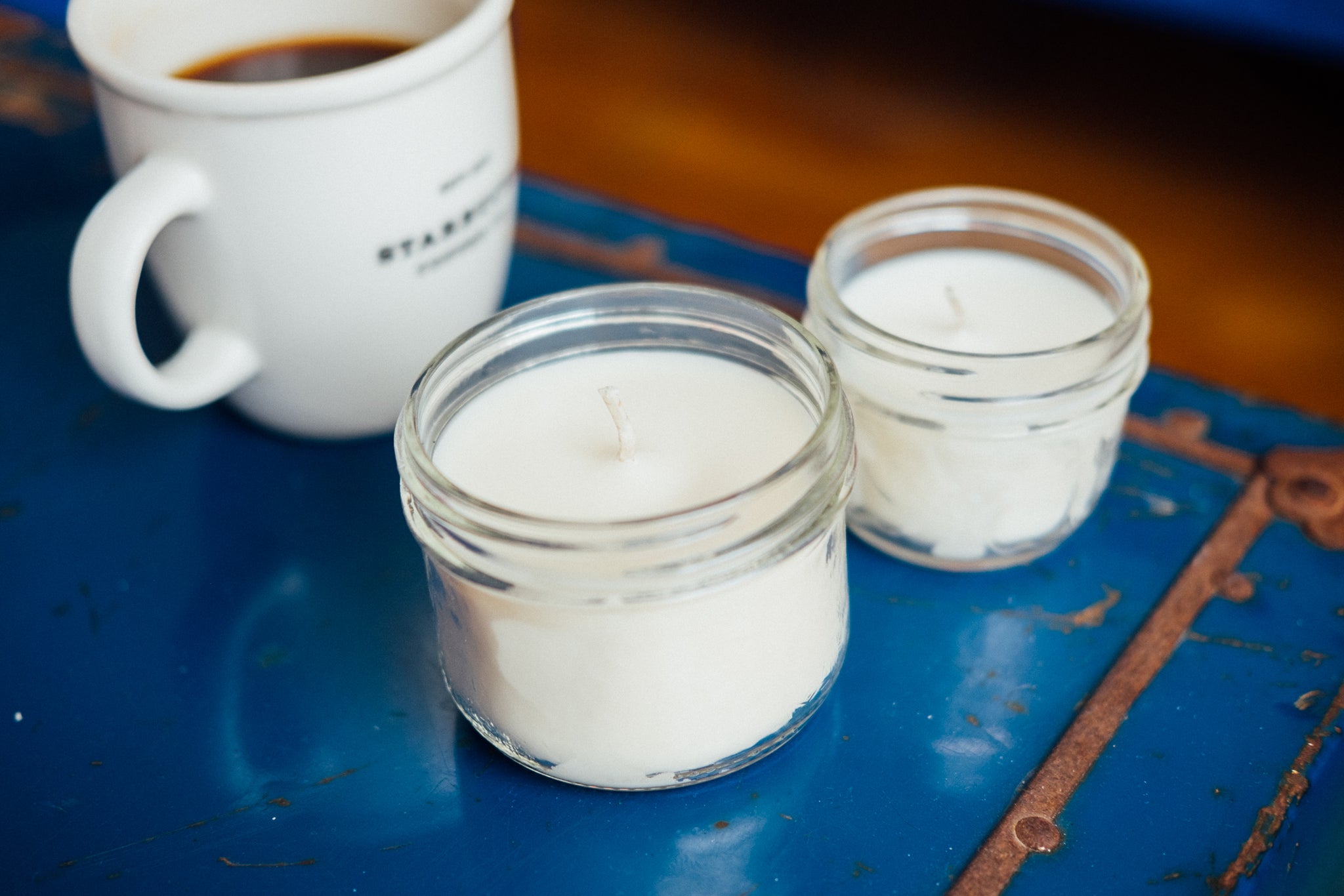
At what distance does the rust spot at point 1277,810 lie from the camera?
464 mm

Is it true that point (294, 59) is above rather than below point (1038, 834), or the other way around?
above

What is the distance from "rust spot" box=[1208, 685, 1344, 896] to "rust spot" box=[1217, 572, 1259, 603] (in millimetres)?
56

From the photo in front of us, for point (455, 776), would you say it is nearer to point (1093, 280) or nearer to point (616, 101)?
point (1093, 280)

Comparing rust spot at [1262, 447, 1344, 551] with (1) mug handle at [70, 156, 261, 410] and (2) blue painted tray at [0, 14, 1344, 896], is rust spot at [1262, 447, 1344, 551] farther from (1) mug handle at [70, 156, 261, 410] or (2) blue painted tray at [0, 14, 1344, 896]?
(1) mug handle at [70, 156, 261, 410]

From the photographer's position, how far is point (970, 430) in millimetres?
536

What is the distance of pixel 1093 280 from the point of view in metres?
0.60

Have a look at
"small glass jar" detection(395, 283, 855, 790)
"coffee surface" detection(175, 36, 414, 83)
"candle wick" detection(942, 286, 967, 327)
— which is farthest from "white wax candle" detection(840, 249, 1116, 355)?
"coffee surface" detection(175, 36, 414, 83)

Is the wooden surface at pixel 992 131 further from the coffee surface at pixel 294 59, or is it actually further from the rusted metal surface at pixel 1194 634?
Answer: the coffee surface at pixel 294 59

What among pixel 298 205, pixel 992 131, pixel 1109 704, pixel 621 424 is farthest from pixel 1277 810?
pixel 992 131

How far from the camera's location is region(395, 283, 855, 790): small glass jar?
424 mm

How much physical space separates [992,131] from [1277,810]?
60 centimetres

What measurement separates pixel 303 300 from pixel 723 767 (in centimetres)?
27

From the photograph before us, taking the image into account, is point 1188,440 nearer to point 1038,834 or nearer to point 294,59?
point 1038,834

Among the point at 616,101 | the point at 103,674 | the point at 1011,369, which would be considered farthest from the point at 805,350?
the point at 616,101
